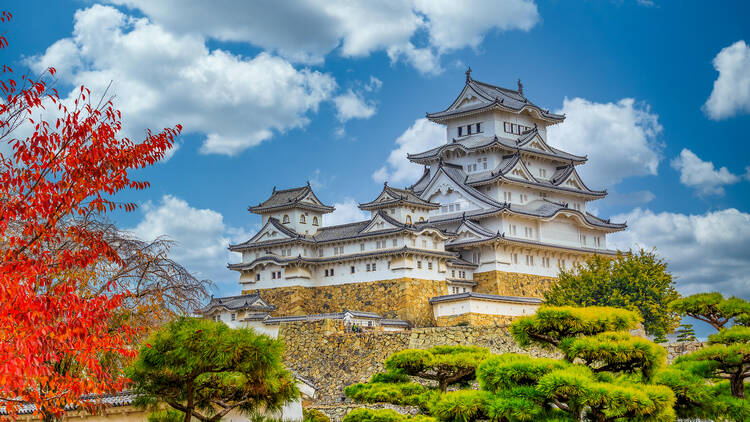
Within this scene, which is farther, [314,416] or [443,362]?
[314,416]

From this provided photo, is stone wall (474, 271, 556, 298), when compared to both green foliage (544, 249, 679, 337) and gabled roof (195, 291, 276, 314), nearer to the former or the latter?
green foliage (544, 249, 679, 337)

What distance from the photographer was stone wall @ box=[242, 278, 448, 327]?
161 feet

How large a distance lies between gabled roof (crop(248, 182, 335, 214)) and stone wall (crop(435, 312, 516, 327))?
12.8m

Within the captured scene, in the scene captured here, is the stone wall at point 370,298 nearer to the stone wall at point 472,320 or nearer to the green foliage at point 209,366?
the stone wall at point 472,320

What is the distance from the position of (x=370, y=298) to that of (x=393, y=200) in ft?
21.3

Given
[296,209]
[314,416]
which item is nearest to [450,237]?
[296,209]

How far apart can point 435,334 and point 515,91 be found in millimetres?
37383

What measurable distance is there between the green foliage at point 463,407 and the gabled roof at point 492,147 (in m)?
44.1

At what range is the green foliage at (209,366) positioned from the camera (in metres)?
17.9

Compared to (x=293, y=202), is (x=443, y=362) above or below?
below

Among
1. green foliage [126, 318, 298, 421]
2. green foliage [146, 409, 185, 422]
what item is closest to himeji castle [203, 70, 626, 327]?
green foliage [146, 409, 185, 422]

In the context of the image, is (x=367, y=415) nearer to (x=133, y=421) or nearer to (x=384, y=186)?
(x=133, y=421)

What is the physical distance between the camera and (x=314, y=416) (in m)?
28.1

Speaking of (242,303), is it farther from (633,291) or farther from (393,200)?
(633,291)
